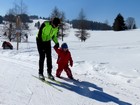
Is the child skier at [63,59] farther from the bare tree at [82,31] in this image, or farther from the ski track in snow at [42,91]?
the bare tree at [82,31]

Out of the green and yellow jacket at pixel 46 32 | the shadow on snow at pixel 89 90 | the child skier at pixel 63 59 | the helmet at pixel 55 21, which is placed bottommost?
the shadow on snow at pixel 89 90

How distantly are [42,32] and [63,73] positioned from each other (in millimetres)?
2212

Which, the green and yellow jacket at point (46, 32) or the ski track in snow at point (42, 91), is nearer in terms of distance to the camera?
the ski track in snow at point (42, 91)

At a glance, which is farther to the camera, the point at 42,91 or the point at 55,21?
the point at 55,21

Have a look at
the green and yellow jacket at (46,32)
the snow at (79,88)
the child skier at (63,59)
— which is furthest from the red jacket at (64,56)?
the green and yellow jacket at (46,32)

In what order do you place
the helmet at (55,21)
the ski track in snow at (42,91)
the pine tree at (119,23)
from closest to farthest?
the ski track in snow at (42,91) < the helmet at (55,21) < the pine tree at (119,23)

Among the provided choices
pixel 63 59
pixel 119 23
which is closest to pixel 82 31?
pixel 119 23

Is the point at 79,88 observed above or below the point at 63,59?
below

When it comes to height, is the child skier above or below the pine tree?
below

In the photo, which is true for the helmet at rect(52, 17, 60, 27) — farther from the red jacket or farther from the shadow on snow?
the shadow on snow

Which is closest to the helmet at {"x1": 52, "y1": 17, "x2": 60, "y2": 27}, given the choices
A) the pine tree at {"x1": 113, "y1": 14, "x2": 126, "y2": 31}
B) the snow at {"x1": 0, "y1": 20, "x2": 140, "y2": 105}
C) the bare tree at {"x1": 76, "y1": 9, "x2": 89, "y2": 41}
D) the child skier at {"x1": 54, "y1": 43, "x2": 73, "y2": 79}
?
the child skier at {"x1": 54, "y1": 43, "x2": 73, "y2": 79}

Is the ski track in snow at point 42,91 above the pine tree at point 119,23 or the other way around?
the other way around

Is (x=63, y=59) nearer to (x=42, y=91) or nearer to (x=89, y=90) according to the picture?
(x=89, y=90)

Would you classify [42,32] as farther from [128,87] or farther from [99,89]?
[128,87]
